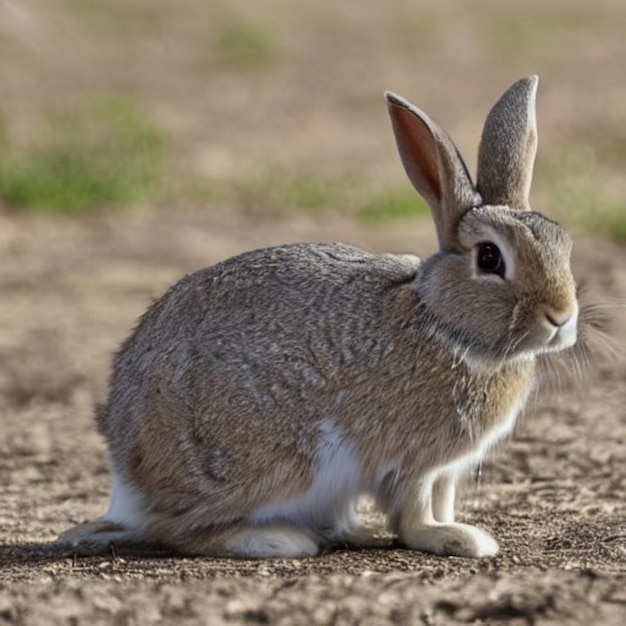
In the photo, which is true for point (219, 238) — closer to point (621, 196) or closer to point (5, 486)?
point (621, 196)

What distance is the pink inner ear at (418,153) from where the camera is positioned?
512 centimetres

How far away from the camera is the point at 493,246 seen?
480 centimetres

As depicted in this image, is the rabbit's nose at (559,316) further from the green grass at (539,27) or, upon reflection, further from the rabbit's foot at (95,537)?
the green grass at (539,27)

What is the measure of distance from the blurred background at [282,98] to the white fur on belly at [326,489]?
680cm

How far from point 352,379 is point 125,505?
0.88m

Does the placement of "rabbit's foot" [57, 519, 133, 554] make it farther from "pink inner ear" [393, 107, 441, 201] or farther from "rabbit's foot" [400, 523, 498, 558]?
"pink inner ear" [393, 107, 441, 201]

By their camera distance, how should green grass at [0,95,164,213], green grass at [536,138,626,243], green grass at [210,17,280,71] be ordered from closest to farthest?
green grass at [536,138,626,243] < green grass at [0,95,164,213] < green grass at [210,17,280,71]

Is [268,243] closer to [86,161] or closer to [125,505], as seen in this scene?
[86,161]

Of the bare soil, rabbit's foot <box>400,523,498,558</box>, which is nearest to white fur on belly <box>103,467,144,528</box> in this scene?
the bare soil

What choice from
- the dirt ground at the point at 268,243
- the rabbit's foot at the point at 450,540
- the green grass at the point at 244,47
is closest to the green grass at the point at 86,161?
the dirt ground at the point at 268,243

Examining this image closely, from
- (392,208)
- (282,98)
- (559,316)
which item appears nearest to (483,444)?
(559,316)

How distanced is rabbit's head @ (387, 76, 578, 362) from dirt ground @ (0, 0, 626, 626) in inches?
25.6

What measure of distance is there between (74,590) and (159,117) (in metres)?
11.5

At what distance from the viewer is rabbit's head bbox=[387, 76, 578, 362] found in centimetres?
467
